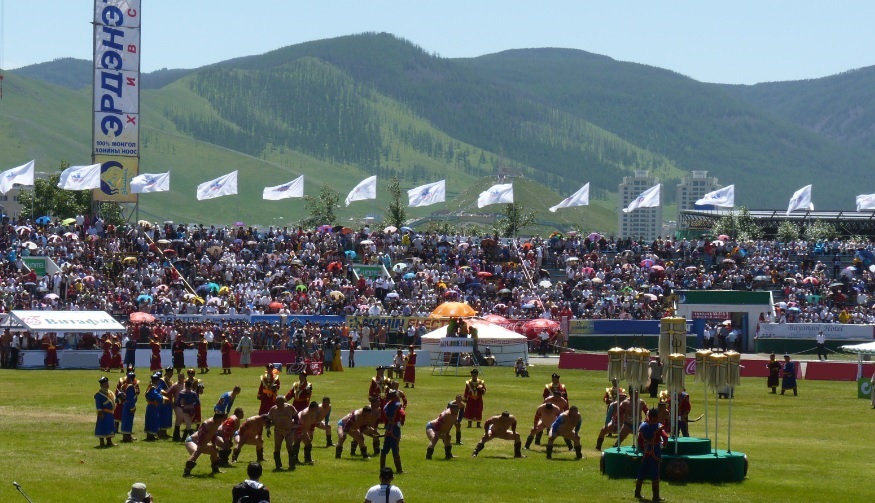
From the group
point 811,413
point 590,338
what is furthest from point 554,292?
point 811,413

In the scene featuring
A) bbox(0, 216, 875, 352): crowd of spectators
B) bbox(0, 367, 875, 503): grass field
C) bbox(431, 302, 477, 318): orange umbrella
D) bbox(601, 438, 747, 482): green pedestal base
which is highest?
bbox(0, 216, 875, 352): crowd of spectators

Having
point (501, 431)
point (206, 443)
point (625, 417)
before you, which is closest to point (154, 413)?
point (206, 443)

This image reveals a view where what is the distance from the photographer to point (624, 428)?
27.9 m

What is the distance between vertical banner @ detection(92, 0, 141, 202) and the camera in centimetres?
7194

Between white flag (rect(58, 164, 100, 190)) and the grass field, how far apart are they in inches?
1174

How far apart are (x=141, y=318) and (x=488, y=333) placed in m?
15.2

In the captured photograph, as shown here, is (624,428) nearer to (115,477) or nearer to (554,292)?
(115,477)

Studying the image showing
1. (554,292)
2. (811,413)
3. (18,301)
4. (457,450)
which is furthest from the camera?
(554,292)

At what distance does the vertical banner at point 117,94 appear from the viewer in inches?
2832

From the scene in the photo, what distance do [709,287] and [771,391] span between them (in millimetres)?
26752

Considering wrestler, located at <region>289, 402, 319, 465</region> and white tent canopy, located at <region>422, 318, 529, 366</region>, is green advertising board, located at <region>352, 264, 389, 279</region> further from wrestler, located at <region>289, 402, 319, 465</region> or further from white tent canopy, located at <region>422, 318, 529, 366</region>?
wrestler, located at <region>289, 402, 319, 465</region>

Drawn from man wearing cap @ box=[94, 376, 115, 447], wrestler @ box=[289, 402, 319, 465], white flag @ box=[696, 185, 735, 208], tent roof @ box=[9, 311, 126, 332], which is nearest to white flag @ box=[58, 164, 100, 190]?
tent roof @ box=[9, 311, 126, 332]

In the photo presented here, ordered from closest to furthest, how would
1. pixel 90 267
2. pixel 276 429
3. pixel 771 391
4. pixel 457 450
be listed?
1. pixel 276 429
2. pixel 457 450
3. pixel 771 391
4. pixel 90 267

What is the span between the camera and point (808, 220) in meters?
124
